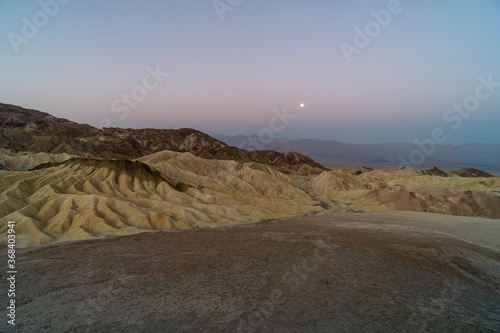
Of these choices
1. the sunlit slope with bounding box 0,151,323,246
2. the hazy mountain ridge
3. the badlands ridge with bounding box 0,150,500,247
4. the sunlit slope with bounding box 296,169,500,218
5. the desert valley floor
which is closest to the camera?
the desert valley floor

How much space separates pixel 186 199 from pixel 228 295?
30679 millimetres

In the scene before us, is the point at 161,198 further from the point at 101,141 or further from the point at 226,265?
the point at 101,141

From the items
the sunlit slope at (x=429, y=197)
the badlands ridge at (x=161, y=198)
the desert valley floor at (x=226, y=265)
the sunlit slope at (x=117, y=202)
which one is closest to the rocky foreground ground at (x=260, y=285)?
the desert valley floor at (x=226, y=265)

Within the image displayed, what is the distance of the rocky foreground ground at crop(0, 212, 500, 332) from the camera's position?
31.9ft

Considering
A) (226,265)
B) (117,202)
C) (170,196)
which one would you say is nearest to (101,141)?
(170,196)

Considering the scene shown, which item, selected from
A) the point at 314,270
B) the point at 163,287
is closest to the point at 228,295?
the point at 163,287

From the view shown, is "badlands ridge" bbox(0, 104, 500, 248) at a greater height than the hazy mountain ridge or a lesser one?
lesser

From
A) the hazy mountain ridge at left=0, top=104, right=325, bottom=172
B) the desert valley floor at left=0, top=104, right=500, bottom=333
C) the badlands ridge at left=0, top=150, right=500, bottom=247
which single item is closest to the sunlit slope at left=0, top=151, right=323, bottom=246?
the badlands ridge at left=0, top=150, right=500, bottom=247

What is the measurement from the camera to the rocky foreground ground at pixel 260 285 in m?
9.71

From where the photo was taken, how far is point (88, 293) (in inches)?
453

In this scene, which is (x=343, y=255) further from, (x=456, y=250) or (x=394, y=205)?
(x=394, y=205)

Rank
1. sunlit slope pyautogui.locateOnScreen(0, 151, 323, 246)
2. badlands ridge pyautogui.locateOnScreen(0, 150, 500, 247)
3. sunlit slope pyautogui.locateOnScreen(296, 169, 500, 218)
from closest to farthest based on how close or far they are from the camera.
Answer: sunlit slope pyautogui.locateOnScreen(0, 151, 323, 246) → badlands ridge pyautogui.locateOnScreen(0, 150, 500, 247) → sunlit slope pyautogui.locateOnScreen(296, 169, 500, 218)

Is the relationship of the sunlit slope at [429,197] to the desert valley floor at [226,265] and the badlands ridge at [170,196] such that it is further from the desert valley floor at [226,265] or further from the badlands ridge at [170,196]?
the desert valley floor at [226,265]

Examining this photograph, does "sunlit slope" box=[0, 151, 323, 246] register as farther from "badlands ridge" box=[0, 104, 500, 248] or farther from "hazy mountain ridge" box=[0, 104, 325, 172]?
"hazy mountain ridge" box=[0, 104, 325, 172]
